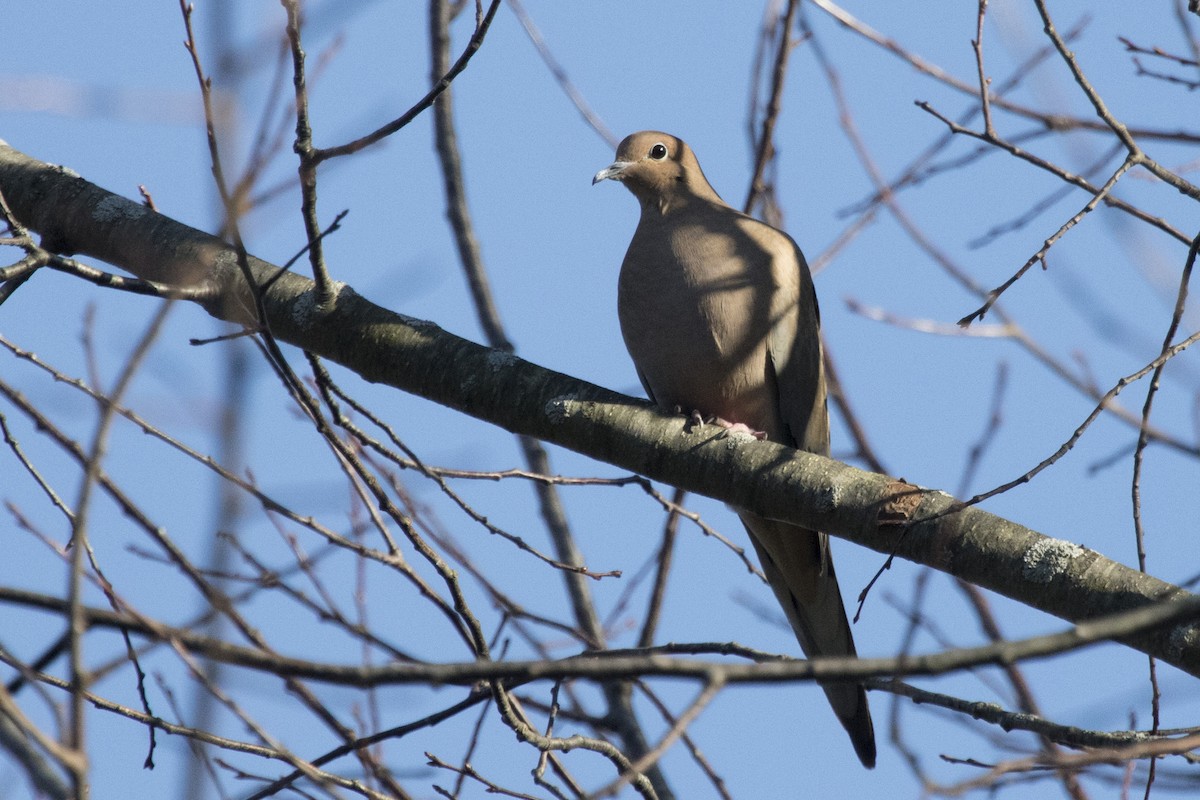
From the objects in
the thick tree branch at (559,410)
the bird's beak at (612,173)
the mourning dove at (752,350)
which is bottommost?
the thick tree branch at (559,410)

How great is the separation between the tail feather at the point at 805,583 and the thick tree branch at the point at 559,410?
37.6 inches

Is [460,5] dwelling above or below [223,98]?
above

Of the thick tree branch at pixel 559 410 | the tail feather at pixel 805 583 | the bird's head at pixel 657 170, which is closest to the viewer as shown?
the thick tree branch at pixel 559 410

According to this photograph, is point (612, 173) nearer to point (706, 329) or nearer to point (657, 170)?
point (657, 170)

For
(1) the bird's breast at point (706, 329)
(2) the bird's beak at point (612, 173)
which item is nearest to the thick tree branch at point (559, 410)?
(1) the bird's breast at point (706, 329)

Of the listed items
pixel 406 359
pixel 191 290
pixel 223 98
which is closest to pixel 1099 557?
pixel 406 359

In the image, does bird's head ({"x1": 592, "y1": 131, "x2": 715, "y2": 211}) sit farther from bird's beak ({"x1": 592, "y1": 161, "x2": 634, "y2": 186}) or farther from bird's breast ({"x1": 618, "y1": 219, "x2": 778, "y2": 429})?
bird's breast ({"x1": 618, "y1": 219, "x2": 778, "y2": 429})

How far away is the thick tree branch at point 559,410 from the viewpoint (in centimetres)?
295

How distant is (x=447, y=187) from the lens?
5.38 meters

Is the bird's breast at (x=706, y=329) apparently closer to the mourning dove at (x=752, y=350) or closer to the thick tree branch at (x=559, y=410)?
the mourning dove at (x=752, y=350)

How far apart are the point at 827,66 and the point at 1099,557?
2296 millimetres

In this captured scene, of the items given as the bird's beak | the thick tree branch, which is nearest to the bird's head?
the bird's beak

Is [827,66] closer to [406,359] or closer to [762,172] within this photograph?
[762,172]

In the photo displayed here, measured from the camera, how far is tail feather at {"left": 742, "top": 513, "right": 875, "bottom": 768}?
432 centimetres
